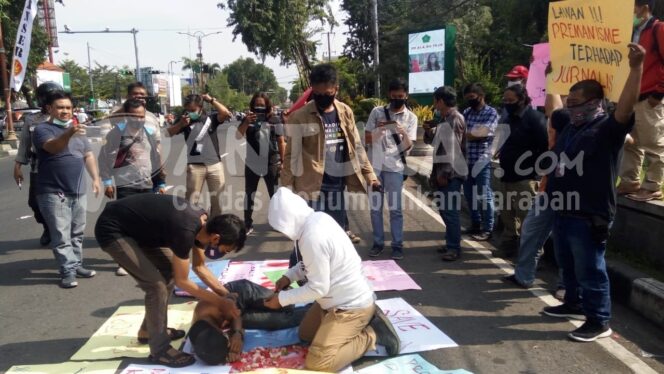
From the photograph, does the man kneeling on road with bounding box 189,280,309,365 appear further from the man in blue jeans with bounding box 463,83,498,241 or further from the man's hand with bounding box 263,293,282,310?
the man in blue jeans with bounding box 463,83,498,241

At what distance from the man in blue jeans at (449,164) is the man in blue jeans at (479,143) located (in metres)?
0.31

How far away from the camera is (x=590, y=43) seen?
149 inches

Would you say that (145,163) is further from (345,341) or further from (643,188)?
(643,188)

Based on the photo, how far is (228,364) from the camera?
3207mm

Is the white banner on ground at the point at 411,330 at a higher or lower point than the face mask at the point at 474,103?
lower

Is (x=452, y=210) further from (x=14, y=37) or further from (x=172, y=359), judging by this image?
(x=14, y=37)

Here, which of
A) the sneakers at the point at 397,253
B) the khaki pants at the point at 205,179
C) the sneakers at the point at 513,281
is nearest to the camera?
the sneakers at the point at 513,281

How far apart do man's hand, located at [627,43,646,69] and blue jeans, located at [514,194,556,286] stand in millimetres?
1355

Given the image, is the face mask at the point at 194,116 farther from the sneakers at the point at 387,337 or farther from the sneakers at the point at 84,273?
the sneakers at the point at 387,337

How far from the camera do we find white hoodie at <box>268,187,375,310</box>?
3.01 metres

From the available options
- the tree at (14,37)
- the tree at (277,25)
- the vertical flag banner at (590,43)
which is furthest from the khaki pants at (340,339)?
the tree at (277,25)

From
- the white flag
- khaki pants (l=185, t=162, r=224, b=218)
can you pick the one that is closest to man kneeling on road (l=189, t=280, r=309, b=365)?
khaki pants (l=185, t=162, r=224, b=218)

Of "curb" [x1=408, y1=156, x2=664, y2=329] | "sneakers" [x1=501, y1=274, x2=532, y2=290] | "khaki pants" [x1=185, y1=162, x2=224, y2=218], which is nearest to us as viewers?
"curb" [x1=408, y1=156, x2=664, y2=329]

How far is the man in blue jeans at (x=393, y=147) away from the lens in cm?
534
